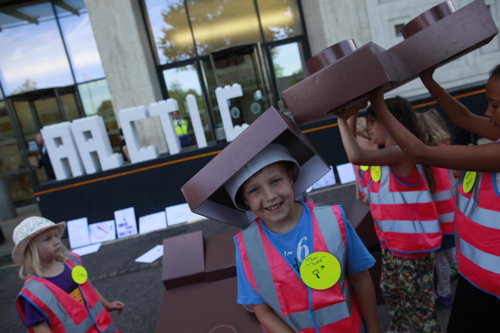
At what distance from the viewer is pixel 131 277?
4273 mm

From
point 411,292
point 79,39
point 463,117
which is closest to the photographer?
point 463,117

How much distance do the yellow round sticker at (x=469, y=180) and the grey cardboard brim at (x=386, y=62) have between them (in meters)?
0.60

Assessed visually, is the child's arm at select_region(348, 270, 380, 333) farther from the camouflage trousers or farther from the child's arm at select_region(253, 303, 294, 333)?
the camouflage trousers

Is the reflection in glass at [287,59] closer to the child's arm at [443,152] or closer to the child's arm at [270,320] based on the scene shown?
the child's arm at [443,152]

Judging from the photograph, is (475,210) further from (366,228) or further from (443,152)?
(366,228)

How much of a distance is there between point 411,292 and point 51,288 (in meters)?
2.25

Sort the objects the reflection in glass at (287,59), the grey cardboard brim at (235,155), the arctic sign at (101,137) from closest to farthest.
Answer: the grey cardboard brim at (235,155)
the arctic sign at (101,137)
the reflection in glass at (287,59)

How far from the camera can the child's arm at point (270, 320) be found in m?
1.33

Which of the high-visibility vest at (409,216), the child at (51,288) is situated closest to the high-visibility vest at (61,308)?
the child at (51,288)

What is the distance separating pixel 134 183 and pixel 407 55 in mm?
5842

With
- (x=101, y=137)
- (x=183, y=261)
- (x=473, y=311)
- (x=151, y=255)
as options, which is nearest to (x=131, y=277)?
(x=151, y=255)

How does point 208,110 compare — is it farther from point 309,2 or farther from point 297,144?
point 297,144

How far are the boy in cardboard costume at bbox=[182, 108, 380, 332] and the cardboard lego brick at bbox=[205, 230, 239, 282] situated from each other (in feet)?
2.05

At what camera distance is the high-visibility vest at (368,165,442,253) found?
205 centimetres
